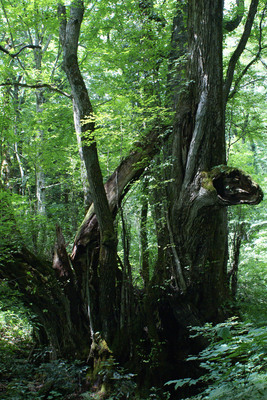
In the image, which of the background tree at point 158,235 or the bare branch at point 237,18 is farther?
the bare branch at point 237,18

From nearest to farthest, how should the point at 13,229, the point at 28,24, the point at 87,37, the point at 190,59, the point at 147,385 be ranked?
the point at 147,385, the point at 13,229, the point at 190,59, the point at 28,24, the point at 87,37

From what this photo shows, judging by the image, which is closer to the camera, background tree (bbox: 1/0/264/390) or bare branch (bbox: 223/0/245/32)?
background tree (bbox: 1/0/264/390)

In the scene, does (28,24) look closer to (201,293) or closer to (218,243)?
(218,243)

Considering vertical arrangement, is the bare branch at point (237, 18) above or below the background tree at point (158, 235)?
above

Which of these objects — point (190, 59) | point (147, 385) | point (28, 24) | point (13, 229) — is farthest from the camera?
point (28, 24)

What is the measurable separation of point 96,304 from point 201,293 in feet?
5.77

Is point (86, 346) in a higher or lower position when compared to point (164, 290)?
lower

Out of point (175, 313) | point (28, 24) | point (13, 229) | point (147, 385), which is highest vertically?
point (28, 24)

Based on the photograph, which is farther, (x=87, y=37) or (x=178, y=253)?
(x=87, y=37)

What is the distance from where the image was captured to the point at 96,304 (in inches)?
199

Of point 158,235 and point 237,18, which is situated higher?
point 237,18

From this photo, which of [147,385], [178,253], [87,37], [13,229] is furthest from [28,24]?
[147,385]

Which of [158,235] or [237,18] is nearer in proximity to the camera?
[158,235]

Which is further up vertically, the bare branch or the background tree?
the bare branch
